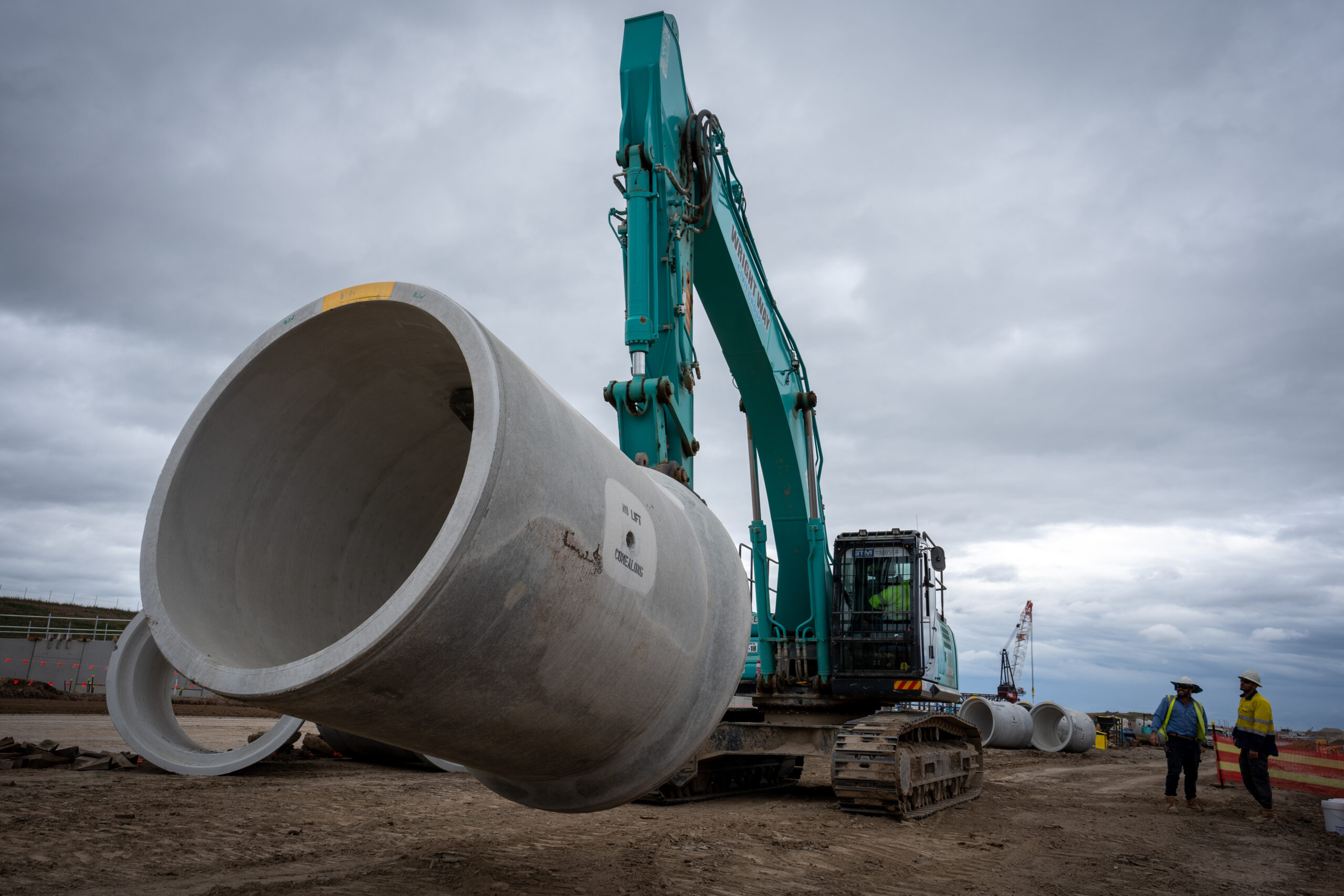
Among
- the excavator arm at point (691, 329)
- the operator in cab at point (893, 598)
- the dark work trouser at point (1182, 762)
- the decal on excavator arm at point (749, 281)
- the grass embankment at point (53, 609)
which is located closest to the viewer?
the excavator arm at point (691, 329)

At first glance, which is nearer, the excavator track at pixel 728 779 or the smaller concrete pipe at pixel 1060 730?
the excavator track at pixel 728 779

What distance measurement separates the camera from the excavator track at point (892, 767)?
843 centimetres

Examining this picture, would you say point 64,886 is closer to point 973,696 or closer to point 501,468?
point 501,468

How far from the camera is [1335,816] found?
29.2 feet

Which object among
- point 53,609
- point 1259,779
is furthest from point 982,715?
point 53,609

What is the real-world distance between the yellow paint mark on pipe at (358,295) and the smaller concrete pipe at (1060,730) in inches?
929

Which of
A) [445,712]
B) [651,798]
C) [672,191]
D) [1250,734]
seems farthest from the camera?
[1250,734]

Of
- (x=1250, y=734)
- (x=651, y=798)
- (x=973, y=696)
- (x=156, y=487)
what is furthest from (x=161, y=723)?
(x=973, y=696)

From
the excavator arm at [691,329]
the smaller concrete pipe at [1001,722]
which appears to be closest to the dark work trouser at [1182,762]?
the excavator arm at [691,329]

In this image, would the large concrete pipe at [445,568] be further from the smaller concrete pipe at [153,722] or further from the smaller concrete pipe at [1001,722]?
the smaller concrete pipe at [1001,722]

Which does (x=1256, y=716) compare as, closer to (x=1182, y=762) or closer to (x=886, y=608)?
(x=1182, y=762)

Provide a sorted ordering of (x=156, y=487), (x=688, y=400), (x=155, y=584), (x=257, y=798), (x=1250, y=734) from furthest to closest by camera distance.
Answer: (x=1250, y=734) < (x=257, y=798) < (x=688, y=400) < (x=156, y=487) < (x=155, y=584)

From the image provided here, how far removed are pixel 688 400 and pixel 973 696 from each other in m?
20.4

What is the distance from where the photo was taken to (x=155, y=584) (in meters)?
2.86
